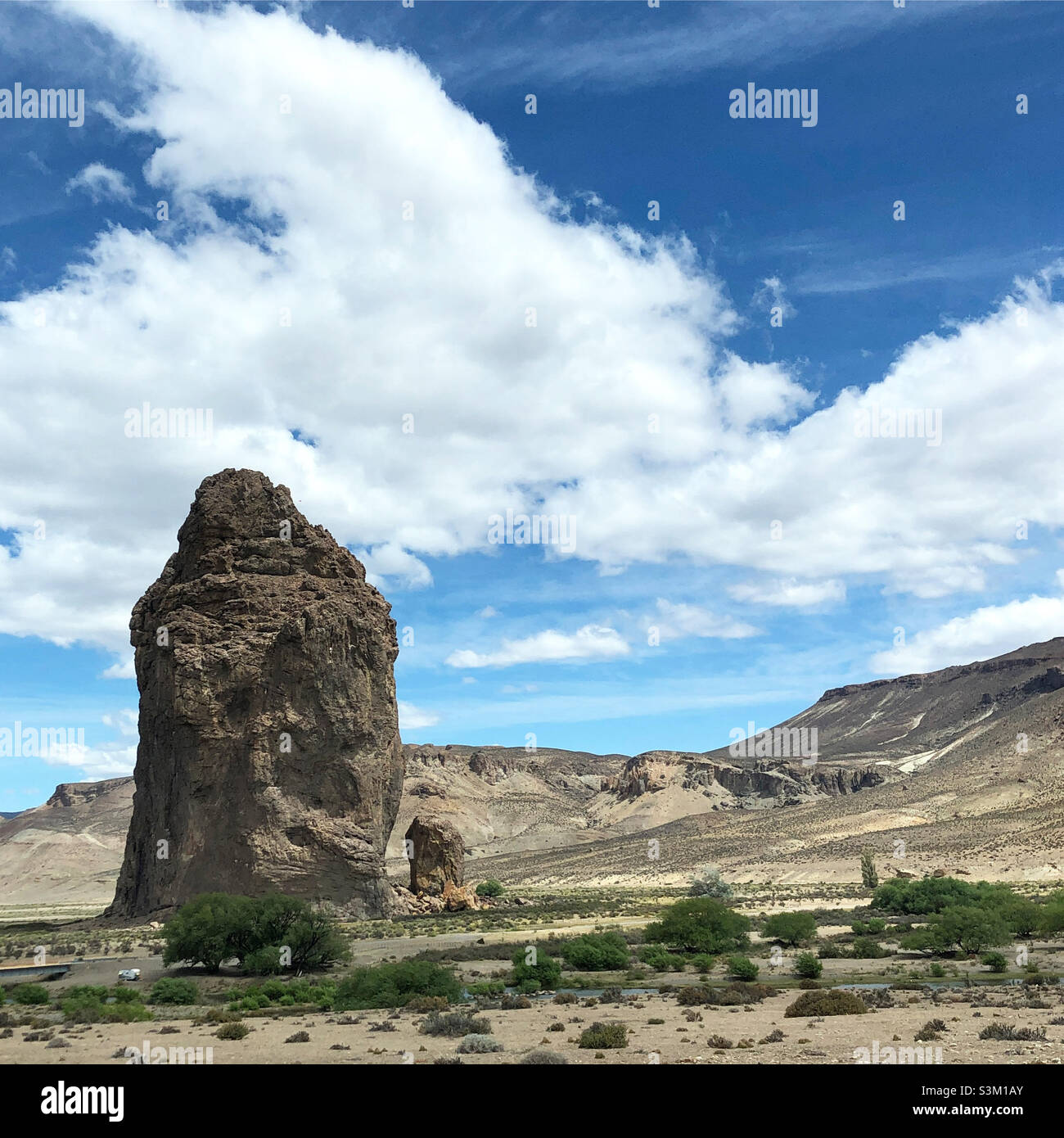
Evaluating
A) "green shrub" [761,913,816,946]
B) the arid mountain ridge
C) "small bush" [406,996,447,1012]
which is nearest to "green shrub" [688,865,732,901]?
the arid mountain ridge

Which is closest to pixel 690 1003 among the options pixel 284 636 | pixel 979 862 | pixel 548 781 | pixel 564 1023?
pixel 564 1023

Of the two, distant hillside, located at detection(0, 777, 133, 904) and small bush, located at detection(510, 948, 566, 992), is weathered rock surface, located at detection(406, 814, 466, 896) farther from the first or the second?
distant hillside, located at detection(0, 777, 133, 904)

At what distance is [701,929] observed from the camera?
121 ft

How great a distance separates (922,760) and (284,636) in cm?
16085

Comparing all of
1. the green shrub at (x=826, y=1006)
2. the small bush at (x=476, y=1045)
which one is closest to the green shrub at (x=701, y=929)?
the green shrub at (x=826, y=1006)

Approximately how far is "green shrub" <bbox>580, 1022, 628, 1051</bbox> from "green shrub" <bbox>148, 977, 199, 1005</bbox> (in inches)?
557

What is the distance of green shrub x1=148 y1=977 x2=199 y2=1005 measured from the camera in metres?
27.2

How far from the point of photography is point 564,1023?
69.9 ft

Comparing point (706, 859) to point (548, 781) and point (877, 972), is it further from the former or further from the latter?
point (548, 781)

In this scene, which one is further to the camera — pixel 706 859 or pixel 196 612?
pixel 706 859

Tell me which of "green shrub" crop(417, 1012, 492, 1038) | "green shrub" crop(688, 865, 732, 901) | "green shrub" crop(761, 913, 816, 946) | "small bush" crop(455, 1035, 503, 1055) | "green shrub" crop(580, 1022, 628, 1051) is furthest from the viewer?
"green shrub" crop(688, 865, 732, 901)

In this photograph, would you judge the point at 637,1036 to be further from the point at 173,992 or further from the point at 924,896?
the point at 924,896

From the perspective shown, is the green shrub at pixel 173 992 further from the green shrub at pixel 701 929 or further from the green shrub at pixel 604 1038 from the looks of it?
the green shrub at pixel 701 929

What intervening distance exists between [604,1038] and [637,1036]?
1.62 m
